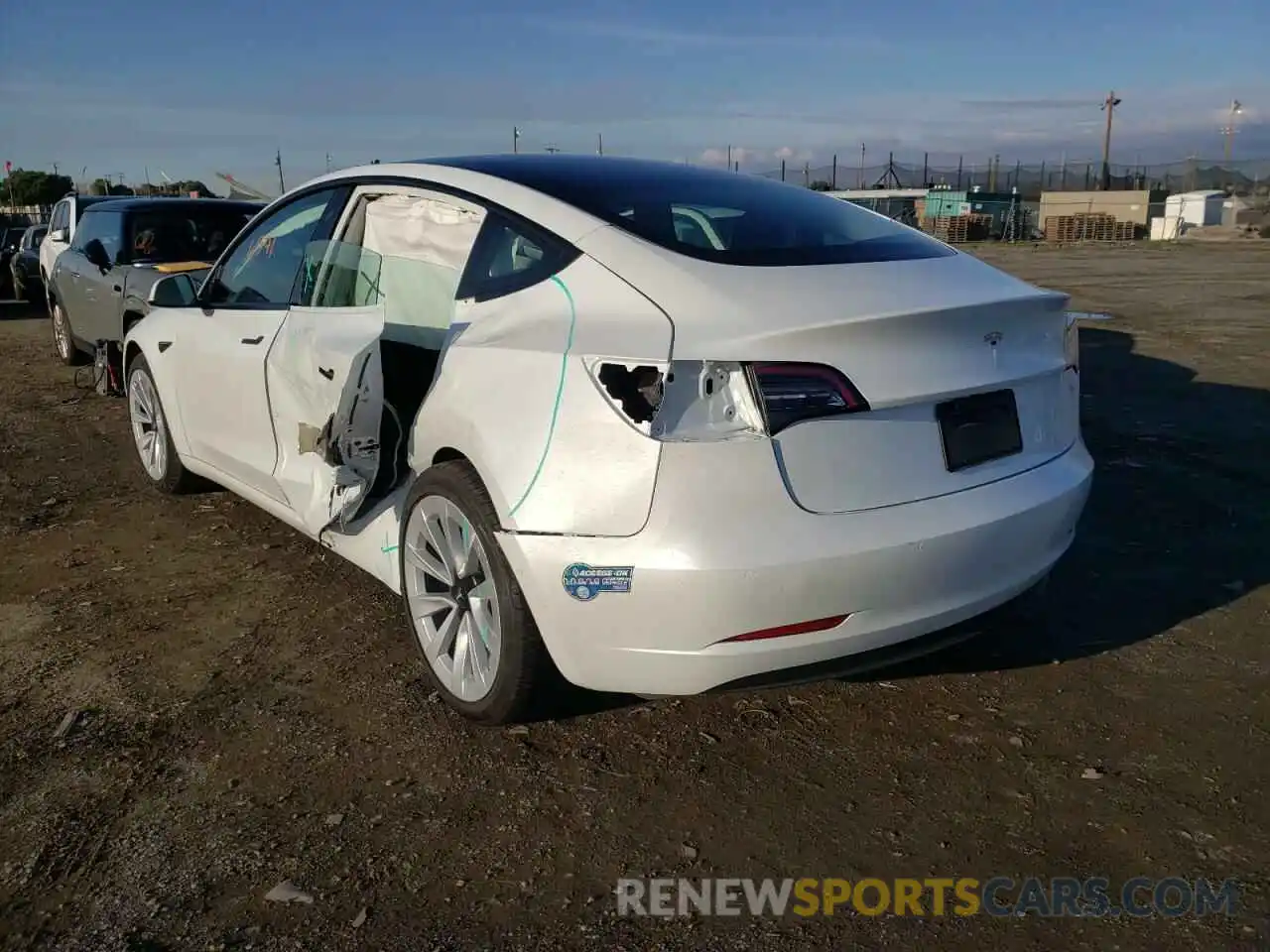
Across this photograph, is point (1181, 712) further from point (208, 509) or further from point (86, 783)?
point (208, 509)

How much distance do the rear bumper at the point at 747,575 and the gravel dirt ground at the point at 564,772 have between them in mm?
384

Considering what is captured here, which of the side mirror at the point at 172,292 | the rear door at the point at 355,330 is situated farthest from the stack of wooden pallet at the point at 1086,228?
the rear door at the point at 355,330

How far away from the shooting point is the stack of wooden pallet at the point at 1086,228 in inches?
1831

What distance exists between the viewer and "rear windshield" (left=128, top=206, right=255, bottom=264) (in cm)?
833

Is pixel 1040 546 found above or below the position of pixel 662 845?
above

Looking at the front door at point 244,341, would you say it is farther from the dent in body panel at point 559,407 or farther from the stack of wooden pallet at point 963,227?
the stack of wooden pallet at point 963,227

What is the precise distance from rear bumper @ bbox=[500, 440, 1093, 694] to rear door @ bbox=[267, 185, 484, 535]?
1045 millimetres

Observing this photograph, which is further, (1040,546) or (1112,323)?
(1112,323)

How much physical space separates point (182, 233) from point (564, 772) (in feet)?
23.3

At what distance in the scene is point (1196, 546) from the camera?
14.8ft

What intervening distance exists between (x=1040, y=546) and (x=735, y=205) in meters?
1.44

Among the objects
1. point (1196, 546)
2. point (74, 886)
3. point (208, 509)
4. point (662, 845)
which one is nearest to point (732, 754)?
point (662, 845)

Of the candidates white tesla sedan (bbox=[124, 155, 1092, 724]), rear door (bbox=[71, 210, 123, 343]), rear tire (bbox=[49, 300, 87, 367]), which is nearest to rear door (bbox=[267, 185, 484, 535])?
white tesla sedan (bbox=[124, 155, 1092, 724])

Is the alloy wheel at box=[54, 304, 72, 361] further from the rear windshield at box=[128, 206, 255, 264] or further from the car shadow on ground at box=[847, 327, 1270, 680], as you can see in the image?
the car shadow on ground at box=[847, 327, 1270, 680]
